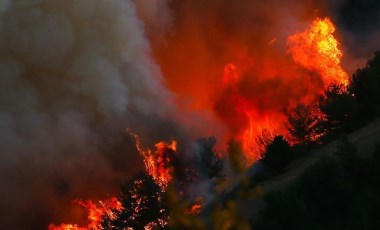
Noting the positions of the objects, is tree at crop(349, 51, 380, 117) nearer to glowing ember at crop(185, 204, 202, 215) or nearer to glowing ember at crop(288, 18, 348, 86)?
glowing ember at crop(185, 204, 202, 215)

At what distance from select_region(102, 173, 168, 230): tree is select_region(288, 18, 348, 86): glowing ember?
37067 mm

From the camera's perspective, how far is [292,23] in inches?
3081

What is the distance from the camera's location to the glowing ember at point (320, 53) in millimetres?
61812

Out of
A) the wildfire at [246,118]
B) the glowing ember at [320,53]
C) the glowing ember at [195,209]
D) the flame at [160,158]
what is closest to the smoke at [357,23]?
the glowing ember at [320,53]

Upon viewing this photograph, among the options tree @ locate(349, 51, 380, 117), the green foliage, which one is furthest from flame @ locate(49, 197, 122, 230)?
the green foliage

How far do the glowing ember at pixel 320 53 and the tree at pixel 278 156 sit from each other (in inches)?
1090

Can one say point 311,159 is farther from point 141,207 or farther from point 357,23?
point 357,23

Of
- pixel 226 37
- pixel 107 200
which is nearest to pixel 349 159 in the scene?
pixel 107 200

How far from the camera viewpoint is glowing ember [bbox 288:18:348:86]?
2434 inches

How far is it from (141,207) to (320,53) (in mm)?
42558

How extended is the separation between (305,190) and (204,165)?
48.2ft

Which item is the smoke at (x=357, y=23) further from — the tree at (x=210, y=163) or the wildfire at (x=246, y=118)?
the tree at (x=210, y=163)

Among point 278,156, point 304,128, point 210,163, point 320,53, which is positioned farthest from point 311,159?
point 320,53

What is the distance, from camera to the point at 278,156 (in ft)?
108
